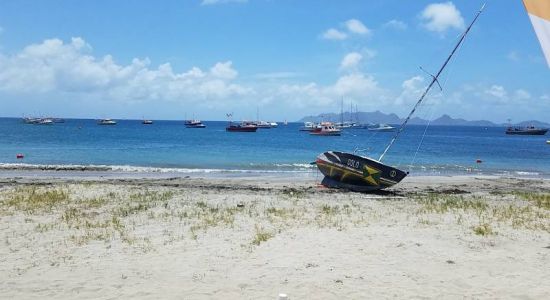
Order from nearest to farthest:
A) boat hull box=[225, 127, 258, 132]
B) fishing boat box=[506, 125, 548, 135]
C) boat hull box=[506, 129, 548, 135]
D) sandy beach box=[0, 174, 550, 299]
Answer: sandy beach box=[0, 174, 550, 299] → boat hull box=[225, 127, 258, 132] → boat hull box=[506, 129, 548, 135] → fishing boat box=[506, 125, 548, 135]

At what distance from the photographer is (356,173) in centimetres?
2262

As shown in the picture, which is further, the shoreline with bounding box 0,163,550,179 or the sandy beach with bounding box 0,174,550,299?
the shoreline with bounding box 0,163,550,179

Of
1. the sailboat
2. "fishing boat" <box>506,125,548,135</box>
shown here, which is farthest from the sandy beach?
"fishing boat" <box>506,125,548,135</box>

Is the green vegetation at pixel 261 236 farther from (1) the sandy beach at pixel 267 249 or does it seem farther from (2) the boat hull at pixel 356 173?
(2) the boat hull at pixel 356 173

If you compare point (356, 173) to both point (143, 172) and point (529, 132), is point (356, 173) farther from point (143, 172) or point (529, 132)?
point (529, 132)

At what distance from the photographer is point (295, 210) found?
15070 millimetres

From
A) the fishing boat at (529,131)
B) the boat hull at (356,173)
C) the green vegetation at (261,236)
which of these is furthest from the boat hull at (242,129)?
the green vegetation at (261,236)

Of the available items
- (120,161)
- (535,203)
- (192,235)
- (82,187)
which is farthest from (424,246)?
(120,161)

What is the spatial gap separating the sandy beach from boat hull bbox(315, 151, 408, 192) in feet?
17.1

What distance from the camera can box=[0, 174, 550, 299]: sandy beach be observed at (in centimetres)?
773

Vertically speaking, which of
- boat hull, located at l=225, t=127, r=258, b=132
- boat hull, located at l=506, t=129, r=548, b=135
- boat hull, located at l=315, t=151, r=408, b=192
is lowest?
boat hull, located at l=315, t=151, r=408, b=192

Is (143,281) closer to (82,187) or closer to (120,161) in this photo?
(82,187)

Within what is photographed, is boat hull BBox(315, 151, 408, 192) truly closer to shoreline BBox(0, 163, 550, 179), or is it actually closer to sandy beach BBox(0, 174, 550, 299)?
sandy beach BBox(0, 174, 550, 299)

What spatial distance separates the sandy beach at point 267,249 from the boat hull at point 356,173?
5206mm
